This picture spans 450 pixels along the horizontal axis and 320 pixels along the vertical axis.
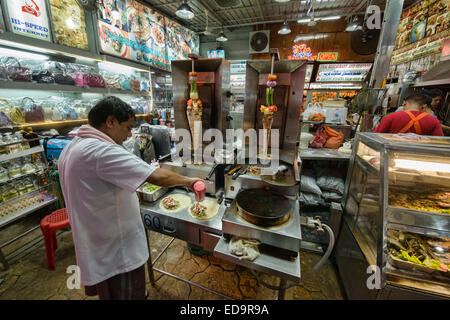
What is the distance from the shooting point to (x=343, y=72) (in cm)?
579

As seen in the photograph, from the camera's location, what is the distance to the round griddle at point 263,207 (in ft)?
4.66

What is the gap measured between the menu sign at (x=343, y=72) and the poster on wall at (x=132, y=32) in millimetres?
5393

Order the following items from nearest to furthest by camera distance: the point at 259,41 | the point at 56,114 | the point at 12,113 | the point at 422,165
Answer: the point at 422,165 < the point at 12,113 < the point at 56,114 < the point at 259,41

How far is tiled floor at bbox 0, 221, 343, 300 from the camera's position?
2230mm

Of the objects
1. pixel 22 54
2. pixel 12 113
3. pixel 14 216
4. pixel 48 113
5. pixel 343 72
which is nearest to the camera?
pixel 14 216

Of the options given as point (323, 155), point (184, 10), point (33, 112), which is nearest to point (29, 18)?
point (33, 112)

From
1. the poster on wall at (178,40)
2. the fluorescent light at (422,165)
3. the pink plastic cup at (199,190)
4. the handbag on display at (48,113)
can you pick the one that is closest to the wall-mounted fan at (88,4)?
the handbag on display at (48,113)

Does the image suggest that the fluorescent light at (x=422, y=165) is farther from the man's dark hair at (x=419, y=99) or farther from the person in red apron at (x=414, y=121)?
the man's dark hair at (x=419, y=99)

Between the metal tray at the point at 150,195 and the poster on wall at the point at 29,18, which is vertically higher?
the poster on wall at the point at 29,18

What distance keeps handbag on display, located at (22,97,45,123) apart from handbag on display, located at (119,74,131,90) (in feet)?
6.41

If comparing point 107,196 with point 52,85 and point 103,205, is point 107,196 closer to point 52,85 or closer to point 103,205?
point 103,205

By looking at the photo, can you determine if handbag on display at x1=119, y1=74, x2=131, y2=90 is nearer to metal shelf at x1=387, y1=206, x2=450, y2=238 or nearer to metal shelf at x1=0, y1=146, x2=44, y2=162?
metal shelf at x1=0, y1=146, x2=44, y2=162

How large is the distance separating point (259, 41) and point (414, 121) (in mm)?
7616
